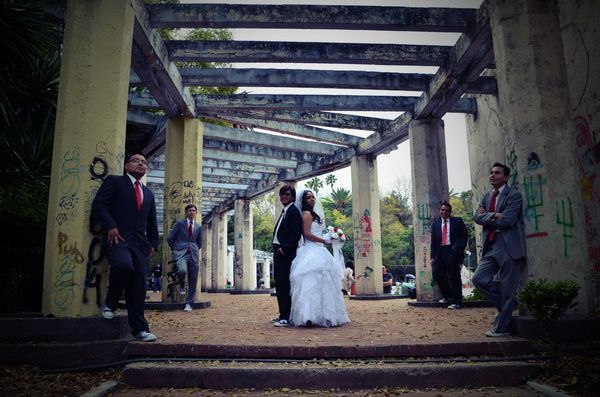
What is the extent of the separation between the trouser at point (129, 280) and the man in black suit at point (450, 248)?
6.50 m

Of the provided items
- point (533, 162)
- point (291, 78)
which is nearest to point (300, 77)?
point (291, 78)

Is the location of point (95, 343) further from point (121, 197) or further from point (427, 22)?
point (427, 22)

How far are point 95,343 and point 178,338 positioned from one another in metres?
0.87

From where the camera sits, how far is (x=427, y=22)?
7.26 metres

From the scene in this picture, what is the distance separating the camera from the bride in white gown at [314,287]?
5.98 metres

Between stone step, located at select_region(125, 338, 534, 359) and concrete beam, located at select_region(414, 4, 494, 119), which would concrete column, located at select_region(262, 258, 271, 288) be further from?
stone step, located at select_region(125, 338, 534, 359)

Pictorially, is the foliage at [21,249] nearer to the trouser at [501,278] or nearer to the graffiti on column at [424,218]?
the trouser at [501,278]

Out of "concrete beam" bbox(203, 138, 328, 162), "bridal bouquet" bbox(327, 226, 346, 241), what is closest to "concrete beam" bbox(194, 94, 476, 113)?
"bridal bouquet" bbox(327, 226, 346, 241)

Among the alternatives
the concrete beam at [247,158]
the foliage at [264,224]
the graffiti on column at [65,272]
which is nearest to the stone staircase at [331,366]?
the graffiti on column at [65,272]

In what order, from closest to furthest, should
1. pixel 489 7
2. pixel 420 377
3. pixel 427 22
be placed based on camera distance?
1. pixel 420 377
2. pixel 489 7
3. pixel 427 22

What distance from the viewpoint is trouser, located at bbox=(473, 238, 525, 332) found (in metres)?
4.92

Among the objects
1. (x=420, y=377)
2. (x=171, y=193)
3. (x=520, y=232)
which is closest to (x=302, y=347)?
(x=420, y=377)

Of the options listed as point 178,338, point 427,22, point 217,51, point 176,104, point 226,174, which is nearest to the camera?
point 178,338

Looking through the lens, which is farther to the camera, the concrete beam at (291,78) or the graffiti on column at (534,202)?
the concrete beam at (291,78)
